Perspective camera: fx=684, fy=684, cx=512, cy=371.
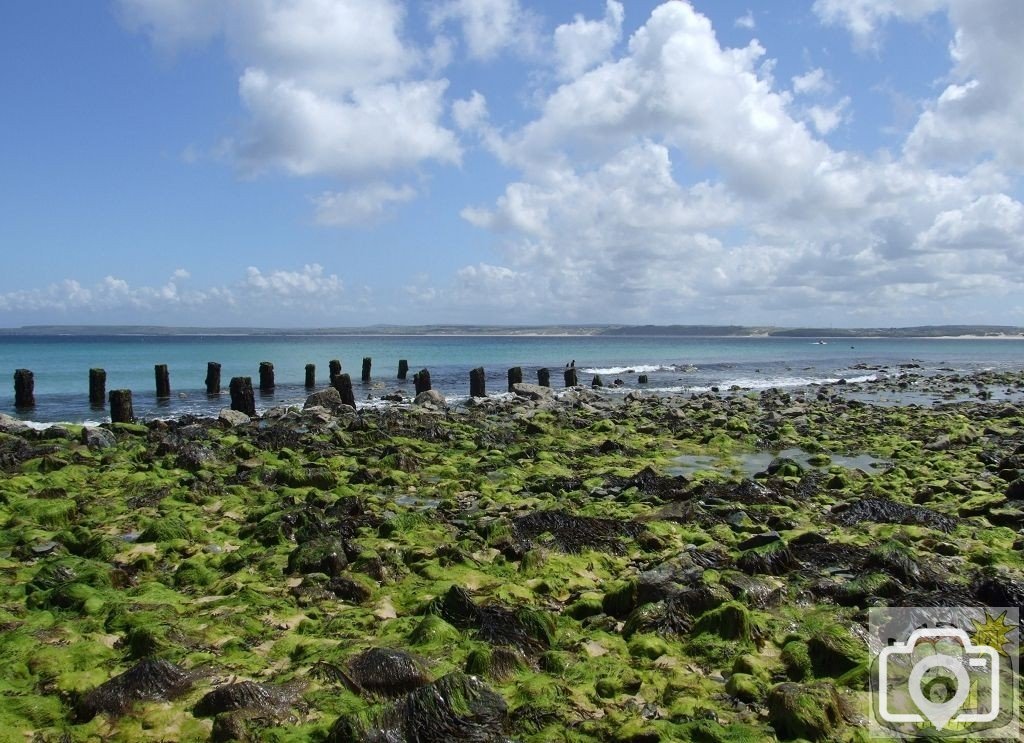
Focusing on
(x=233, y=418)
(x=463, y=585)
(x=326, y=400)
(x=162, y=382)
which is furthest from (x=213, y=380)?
(x=463, y=585)

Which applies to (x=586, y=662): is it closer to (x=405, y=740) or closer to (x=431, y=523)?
(x=405, y=740)

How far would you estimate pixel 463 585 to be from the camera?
7.96 meters

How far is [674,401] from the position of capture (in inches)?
1302

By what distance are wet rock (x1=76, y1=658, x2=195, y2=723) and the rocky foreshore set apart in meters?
0.02

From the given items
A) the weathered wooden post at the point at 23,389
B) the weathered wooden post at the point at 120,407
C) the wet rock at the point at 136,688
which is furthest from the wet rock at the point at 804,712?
the weathered wooden post at the point at 23,389

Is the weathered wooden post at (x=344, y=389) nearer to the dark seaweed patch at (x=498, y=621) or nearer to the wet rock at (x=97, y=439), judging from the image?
the wet rock at (x=97, y=439)

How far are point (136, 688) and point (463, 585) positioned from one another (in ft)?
11.8

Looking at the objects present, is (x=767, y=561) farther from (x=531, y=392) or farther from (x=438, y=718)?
(x=531, y=392)

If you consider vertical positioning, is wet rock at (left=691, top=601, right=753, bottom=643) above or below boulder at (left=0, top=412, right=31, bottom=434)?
above

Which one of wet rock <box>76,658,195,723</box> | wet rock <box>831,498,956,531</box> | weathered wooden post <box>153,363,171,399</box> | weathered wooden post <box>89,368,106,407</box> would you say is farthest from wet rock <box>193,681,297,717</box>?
weathered wooden post <box>153,363,171,399</box>

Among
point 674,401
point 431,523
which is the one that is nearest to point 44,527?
point 431,523

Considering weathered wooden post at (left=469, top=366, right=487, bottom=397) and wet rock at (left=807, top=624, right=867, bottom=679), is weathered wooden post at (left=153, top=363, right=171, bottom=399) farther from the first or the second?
wet rock at (left=807, top=624, right=867, bottom=679)

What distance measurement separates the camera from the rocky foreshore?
504 cm

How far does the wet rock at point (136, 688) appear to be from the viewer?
499cm
